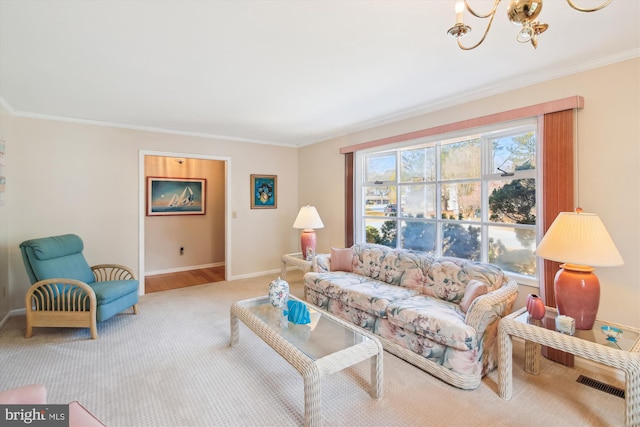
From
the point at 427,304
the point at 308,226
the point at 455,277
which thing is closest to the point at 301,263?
the point at 308,226

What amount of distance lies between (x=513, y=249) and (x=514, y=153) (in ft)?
3.01

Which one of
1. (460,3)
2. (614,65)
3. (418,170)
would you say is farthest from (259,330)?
(614,65)

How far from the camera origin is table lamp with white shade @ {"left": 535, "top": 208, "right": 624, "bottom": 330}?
74.1 inches

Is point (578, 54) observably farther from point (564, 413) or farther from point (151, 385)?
point (151, 385)

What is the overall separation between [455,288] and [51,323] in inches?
150

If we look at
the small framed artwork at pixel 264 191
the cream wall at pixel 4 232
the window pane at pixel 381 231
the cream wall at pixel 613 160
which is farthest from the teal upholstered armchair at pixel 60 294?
the cream wall at pixel 613 160

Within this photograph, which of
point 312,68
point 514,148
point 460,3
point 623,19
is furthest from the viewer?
point 514,148

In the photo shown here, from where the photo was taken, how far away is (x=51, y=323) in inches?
114

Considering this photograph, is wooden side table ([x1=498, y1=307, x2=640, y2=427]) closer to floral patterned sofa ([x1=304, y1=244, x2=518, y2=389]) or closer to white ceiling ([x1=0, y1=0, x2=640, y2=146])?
floral patterned sofa ([x1=304, y1=244, x2=518, y2=389])

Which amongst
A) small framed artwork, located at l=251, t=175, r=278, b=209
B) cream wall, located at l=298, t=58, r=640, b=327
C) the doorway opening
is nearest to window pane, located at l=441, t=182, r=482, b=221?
cream wall, located at l=298, t=58, r=640, b=327

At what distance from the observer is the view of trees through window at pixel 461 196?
9.27 ft

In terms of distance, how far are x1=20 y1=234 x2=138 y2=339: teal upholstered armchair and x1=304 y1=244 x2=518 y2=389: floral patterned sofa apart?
209cm

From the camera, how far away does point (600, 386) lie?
217cm

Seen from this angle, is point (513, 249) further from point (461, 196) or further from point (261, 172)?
point (261, 172)
